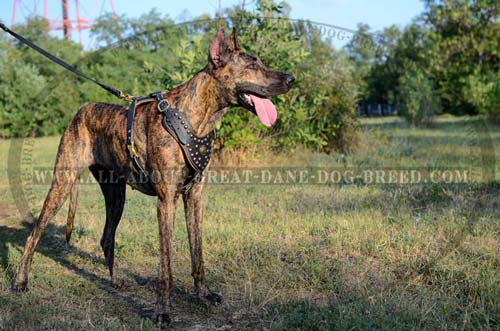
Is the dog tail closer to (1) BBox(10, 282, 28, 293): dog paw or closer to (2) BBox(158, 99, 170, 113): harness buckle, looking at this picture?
(1) BBox(10, 282, 28, 293): dog paw

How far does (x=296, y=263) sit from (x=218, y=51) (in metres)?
2.33

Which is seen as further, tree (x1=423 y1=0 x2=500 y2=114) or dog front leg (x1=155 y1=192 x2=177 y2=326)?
tree (x1=423 y1=0 x2=500 y2=114)

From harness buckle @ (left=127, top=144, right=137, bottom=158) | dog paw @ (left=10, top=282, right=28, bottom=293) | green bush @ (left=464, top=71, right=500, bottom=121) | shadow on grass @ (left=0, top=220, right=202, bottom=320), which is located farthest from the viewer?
green bush @ (left=464, top=71, right=500, bottom=121)

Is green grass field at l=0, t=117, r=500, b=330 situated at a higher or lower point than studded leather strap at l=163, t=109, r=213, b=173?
lower

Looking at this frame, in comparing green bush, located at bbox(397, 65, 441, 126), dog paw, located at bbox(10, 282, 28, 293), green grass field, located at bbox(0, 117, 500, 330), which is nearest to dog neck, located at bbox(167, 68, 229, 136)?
green grass field, located at bbox(0, 117, 500, 330)

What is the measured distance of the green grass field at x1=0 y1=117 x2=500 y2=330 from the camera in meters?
3.80

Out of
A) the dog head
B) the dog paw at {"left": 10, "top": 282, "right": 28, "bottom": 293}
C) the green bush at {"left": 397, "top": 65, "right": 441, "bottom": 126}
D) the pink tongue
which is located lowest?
the dog paw at {"left": 10, "top": 282, "right": 28, "bottom": 293}

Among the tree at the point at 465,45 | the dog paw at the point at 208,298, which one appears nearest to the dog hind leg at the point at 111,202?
the dog paw at the point at 208,298

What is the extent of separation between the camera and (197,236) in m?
4.32

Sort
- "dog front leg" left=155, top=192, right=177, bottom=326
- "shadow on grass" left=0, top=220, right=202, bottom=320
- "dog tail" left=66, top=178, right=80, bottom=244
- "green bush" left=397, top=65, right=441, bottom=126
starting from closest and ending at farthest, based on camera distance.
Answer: "dog front leg" left=155, top=192, right=177, bottom=326, "shadow on grass" left=0, top=220, right=202, bottom=320, "dog tail" left=66, top=178, right=80, bottom=244, "green bush" left=397, top=65, right=441, bottom=126

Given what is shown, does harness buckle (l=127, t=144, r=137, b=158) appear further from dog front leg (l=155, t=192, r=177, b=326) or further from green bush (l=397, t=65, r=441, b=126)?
green bush (l=397, t=65, r=441, b=126)

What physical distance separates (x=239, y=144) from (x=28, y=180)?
16.0 ft

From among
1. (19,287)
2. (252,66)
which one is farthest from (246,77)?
(19,287)

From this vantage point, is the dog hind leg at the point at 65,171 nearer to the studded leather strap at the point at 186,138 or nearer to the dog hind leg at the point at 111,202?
the dog hind leg at the point at 111,202
